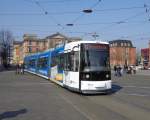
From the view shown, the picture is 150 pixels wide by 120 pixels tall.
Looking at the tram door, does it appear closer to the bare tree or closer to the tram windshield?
the tram windshield

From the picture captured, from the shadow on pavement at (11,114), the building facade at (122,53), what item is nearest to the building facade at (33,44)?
the building facade at (122,53)

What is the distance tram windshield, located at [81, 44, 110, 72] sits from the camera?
830 inches

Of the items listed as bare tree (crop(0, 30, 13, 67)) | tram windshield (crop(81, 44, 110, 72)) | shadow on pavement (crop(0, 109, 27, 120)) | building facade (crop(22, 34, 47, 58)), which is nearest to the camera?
shadow on pavement (crop(0, 109, 27, 120))

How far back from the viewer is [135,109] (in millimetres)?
14852

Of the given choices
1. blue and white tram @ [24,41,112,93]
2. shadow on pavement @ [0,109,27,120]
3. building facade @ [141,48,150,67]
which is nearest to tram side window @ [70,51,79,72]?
blue and white tram @ [24,41,112,93]

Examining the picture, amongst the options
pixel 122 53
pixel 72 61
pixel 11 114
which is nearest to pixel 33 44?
pixel 122 53

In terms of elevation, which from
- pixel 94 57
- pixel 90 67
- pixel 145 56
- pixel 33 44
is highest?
pixel 33 44

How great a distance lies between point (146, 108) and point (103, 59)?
657 cm

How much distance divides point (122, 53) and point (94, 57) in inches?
5793

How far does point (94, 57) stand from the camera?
69.5 feet

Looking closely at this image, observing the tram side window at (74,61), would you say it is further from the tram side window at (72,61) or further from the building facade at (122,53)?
the building facade at (122,53)

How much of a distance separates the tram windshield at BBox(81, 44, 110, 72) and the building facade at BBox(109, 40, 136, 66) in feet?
449

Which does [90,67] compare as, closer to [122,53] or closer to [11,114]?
[11,114]

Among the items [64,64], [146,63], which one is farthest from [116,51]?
[64,64]
